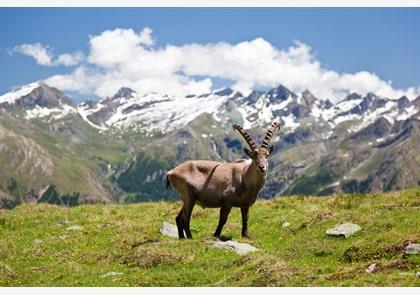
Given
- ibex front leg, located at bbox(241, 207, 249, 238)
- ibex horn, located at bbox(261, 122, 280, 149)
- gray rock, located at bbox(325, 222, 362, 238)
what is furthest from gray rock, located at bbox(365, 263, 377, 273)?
ibex front leg, located at bbox(241, 207, 249, 238)

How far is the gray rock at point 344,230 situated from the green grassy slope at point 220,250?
1.16 ft

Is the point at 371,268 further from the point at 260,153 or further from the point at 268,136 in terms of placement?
the point at 268,136

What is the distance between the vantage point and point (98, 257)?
25.7m

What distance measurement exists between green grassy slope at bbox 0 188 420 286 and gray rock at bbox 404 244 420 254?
40 centimetres

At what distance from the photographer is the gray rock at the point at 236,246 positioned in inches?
988

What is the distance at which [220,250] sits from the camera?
25.0 m

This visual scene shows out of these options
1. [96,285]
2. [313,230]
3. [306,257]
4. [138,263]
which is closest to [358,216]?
[313,230]

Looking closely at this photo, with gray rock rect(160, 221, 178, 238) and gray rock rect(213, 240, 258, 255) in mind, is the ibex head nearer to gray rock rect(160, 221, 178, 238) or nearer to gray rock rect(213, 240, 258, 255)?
gray rock rect(213, 240, 258, 255)

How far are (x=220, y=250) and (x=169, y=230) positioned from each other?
6.98 m

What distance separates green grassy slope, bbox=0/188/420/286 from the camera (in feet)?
67.0

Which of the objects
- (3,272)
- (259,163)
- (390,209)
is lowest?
(3,272)
